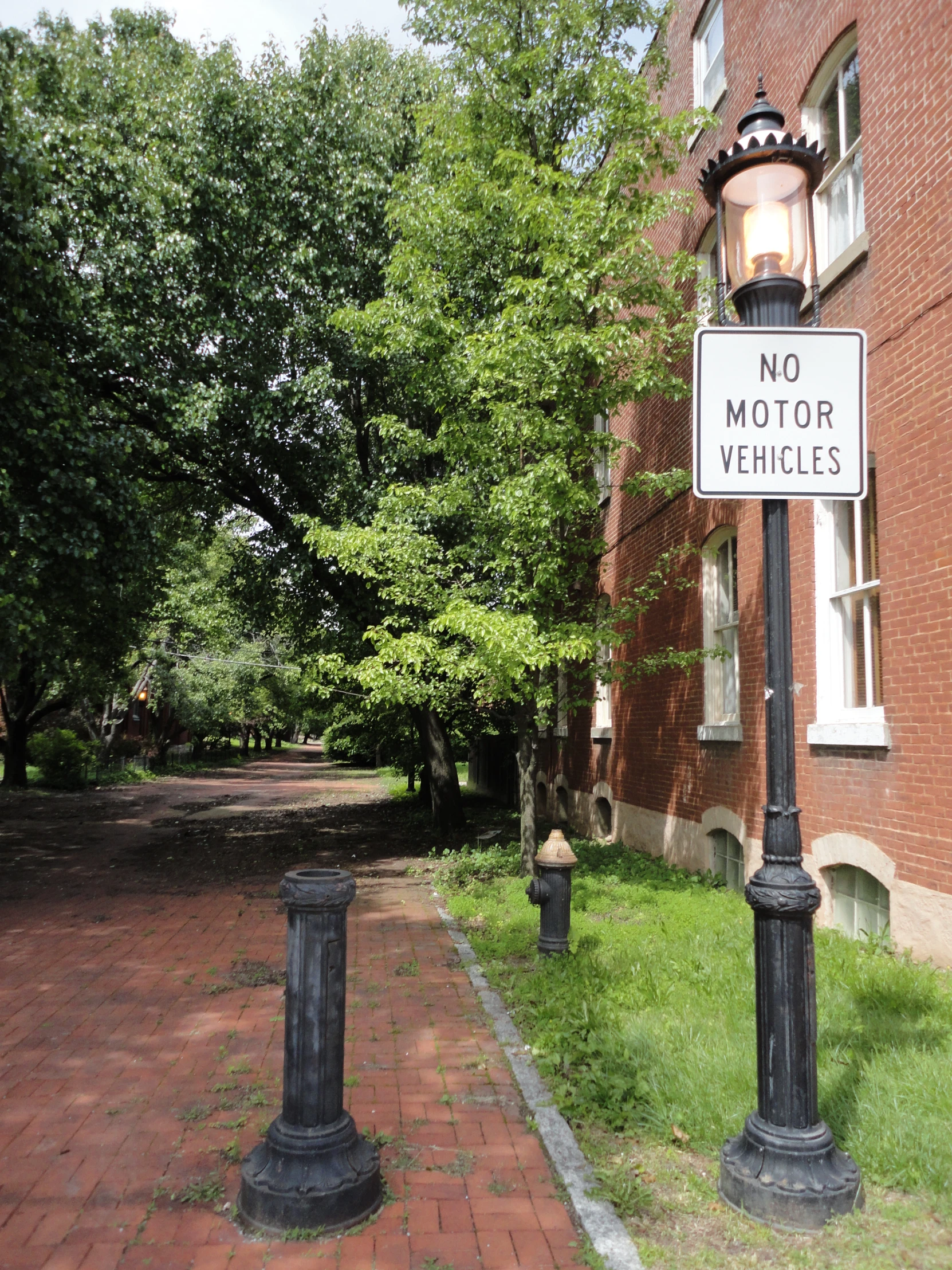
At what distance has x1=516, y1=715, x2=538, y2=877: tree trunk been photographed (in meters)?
9.80

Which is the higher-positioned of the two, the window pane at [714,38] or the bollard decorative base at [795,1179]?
the window pane at [714,38]

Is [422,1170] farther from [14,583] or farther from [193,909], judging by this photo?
[14,583]

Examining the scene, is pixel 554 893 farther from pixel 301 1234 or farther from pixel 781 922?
pixel 301 1234

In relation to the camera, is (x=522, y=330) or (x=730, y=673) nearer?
(x=522, y=330)

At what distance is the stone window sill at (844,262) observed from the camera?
6641mm

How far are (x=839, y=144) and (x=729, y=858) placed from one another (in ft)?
21.5

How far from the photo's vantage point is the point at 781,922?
10.3 feet

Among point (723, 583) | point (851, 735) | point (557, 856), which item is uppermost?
point (723, 583)

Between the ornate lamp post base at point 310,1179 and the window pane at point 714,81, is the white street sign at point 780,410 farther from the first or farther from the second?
the window pane at point 714,81

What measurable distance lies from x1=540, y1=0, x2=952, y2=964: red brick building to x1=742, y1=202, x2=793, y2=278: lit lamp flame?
280 cm

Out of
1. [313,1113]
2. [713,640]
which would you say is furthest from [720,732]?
[313,1113]

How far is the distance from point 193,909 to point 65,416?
521 cm

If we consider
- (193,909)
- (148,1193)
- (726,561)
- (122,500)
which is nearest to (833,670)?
(726,561)

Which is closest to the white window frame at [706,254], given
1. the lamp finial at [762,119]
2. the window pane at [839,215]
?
the window pane at [839,215]
